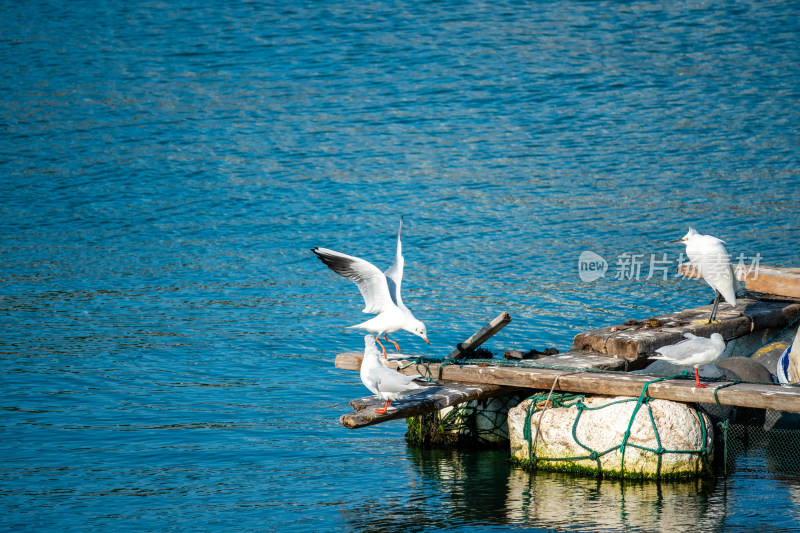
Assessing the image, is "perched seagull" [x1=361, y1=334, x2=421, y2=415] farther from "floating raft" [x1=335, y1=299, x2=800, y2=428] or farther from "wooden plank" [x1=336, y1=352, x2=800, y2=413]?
"wooden plank" [x1=336, y1=352, x2=800, y2=413]

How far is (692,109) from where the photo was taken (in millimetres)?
26203

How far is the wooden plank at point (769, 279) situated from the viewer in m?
12.5

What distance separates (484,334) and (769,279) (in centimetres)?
530

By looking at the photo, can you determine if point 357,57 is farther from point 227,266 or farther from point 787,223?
point 787,223

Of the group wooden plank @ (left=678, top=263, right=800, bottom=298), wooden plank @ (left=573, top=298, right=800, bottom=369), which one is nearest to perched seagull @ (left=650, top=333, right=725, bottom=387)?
wooden plank @ (left=573, top=298, right=800, bottom=369)

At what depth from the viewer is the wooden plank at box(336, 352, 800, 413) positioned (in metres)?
8.20

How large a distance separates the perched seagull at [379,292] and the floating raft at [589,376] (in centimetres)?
61

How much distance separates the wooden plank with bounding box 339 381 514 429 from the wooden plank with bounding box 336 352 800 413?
0.13 meters

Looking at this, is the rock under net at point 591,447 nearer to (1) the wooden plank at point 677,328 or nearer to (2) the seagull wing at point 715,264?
(1) the wooden plank at point 677,328

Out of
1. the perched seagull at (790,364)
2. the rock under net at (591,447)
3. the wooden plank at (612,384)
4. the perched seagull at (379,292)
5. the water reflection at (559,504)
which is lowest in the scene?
the water reflection at (559,504)

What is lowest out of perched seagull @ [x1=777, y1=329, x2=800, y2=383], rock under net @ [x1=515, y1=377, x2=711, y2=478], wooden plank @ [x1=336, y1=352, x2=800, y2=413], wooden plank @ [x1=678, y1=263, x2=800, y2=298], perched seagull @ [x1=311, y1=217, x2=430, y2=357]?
rock under net @ [x1=515, y1=377, x2=711, y2=478]

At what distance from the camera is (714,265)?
11.1m

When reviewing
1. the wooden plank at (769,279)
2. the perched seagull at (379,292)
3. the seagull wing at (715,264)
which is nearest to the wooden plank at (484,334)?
the perched seagull at (379,292)

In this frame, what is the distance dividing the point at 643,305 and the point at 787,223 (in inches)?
248
